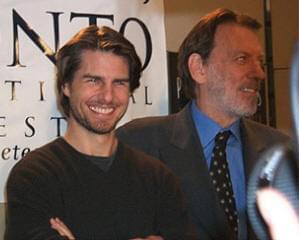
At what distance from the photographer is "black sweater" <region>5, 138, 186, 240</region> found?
1433 millimetres

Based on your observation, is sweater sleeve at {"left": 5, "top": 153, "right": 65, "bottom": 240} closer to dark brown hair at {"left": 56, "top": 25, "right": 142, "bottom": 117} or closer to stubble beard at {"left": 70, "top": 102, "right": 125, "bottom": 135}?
stubble beard at {"left": 70, "top": 102, "right": 125, "bottom": 135}

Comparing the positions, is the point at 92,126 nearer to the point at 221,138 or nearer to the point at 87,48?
the point at 87,48

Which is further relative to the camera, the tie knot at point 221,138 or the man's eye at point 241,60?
the man's eye at point 241,60

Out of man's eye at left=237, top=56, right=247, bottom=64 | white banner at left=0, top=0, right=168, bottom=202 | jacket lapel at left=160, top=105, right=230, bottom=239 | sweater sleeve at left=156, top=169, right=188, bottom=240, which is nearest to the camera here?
sweater sleeve at left=156, top=169, right=188, bottom=240

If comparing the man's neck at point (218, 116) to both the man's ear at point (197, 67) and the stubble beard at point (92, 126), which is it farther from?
the stubble beard at point (92, 126)

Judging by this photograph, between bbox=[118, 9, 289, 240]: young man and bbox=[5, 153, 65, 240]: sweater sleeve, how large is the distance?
0.46m

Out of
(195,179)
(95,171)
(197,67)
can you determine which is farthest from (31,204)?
(197,67)

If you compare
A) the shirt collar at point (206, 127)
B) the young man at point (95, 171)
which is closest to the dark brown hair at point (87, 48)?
the young man at point (95, 171)

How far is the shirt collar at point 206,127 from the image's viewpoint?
1.94m

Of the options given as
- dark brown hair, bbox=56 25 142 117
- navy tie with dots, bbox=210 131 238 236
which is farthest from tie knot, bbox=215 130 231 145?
dark brown hair, bbox=56 25 142 117

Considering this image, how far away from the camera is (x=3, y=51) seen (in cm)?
171

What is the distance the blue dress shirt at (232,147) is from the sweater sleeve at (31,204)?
597 millimetres

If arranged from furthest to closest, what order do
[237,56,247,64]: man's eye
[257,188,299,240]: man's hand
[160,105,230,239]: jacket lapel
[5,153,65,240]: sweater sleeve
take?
[237,56,247,64]: man's eye, [160,105,230,239]: jacket lapel, [5,153,65,240]: sweater sleeve, [257,188,299,240]: man's hand

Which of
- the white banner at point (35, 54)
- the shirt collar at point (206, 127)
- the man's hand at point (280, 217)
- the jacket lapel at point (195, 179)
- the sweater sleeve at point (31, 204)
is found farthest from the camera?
the shirt collar at point (206, 127)
